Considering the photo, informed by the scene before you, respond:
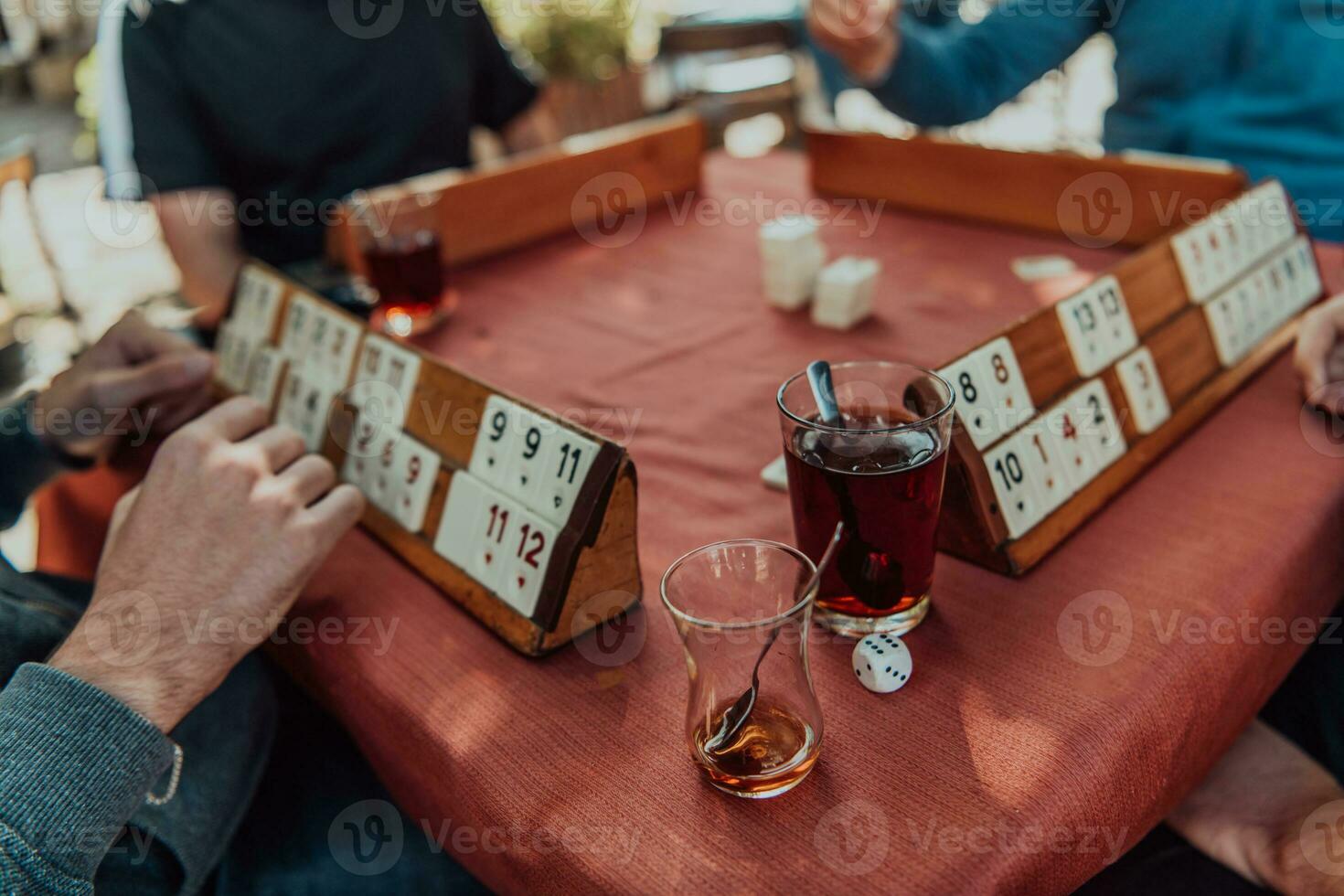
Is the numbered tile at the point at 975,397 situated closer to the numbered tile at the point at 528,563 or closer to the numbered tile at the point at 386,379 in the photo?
the numbered tile at the point at 528,563

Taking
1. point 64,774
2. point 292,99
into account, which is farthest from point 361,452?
point 292,99

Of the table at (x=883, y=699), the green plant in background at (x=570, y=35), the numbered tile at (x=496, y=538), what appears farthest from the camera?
the green plant in background at (x=570, y=35)

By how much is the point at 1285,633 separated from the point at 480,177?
1.37 meters

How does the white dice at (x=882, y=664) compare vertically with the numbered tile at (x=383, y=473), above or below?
below

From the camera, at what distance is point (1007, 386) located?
85cm

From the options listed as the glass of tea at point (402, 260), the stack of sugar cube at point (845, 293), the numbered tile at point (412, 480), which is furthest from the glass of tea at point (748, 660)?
the glass of tea at point (402, 260)

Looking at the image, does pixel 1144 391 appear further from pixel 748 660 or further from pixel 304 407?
pixel 304 407

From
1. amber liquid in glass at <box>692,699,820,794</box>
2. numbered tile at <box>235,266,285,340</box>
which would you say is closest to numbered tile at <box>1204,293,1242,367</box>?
amber liquid in glass at <box>692,699,820,794</box>

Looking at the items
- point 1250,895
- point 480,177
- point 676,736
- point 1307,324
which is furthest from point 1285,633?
point 480,177

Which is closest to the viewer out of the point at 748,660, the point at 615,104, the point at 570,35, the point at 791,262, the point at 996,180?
the point at 748,660

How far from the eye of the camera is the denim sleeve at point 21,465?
3.86ft

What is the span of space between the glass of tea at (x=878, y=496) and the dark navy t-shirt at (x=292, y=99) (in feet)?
5.55

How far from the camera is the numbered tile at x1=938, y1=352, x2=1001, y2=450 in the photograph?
793mm

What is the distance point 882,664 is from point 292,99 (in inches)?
76.0
